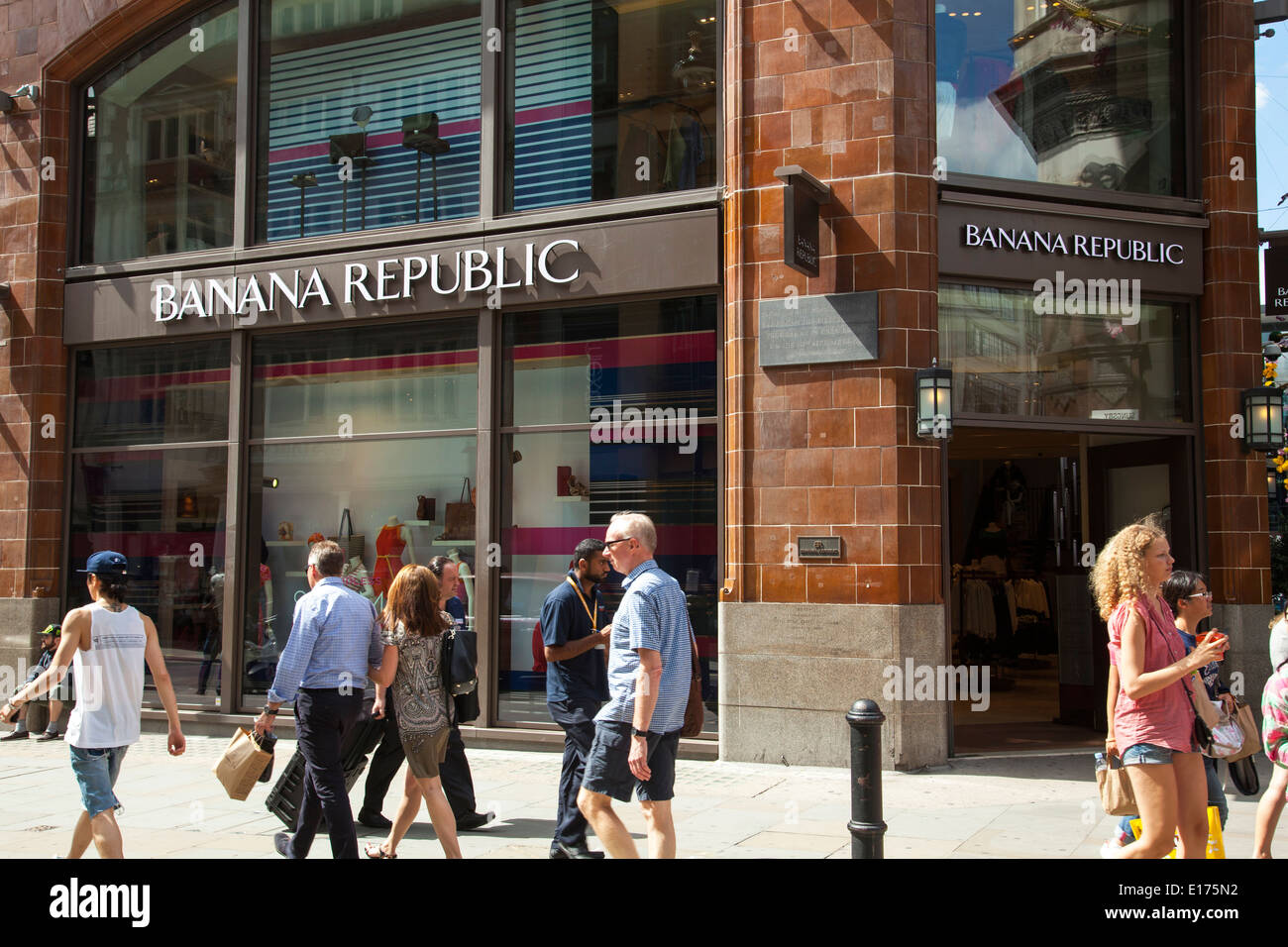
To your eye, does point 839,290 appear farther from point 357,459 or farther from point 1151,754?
point 1151,754

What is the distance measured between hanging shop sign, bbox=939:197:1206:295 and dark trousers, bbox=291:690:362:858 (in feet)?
20.6

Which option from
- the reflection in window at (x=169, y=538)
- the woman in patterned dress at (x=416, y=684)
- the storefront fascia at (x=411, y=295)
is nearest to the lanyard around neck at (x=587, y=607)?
the woman in patterned dress at (x=416, y=684)

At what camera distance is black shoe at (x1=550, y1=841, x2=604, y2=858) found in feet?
21.1

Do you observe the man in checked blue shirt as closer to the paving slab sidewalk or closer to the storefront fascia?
the paving slab sidewalk

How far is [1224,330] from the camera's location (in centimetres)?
1017

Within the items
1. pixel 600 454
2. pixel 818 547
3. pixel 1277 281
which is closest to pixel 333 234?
pixel 600 454

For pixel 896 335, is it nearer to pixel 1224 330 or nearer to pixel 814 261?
pixel 814 261

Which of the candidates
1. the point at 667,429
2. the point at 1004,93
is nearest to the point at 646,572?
the point at 667,429

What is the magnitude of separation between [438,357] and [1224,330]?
713cm

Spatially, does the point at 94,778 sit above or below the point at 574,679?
below

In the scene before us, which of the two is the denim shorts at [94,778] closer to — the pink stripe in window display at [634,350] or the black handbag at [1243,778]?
the pink stripe in window display at [634,350]

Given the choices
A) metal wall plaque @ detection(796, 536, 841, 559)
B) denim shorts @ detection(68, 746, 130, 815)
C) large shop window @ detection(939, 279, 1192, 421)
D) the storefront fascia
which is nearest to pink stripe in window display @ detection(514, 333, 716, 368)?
the storefront fascia

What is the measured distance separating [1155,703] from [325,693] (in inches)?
154

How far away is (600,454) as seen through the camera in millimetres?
10820
